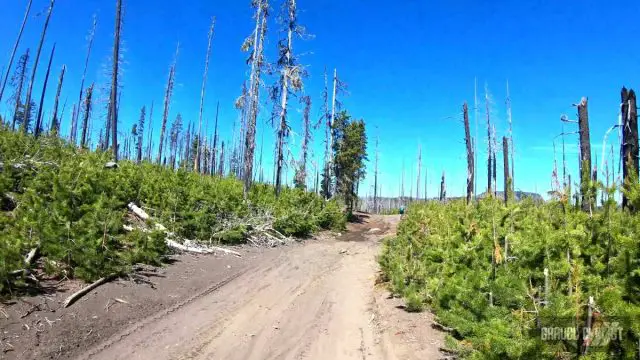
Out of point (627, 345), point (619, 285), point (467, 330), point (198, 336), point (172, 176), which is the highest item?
point (172, 176)

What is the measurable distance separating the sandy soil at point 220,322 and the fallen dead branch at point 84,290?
4.3 inches

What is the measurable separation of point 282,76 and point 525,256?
62.2 ft

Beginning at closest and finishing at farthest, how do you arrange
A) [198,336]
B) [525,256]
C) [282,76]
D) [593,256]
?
1. [593,256]
2. [525,256]
3. [198,336]
4. [282,76]

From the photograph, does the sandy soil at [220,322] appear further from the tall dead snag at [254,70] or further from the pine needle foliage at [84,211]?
the tall dead snag at [254,70]

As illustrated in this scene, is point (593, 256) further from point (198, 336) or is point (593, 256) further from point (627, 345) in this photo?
point (198, 336)

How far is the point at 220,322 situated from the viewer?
22.2 feet

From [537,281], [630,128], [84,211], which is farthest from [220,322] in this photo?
[630,128]

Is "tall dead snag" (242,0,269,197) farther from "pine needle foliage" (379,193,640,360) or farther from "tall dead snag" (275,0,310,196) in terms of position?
"pine needle foliage" (379,193,640,360)

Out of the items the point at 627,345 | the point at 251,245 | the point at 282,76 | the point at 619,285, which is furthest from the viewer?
the point at 282,76

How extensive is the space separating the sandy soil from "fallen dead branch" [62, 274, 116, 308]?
109mm

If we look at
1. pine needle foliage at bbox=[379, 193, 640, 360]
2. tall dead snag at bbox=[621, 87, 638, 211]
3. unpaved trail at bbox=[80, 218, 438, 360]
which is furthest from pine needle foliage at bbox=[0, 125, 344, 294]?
tall dead snag at bbox=[621, 87, 638, 211]

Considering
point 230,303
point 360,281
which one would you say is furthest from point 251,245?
point 230,303

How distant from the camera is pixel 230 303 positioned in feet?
25.9

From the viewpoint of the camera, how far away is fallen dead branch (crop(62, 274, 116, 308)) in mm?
6332
